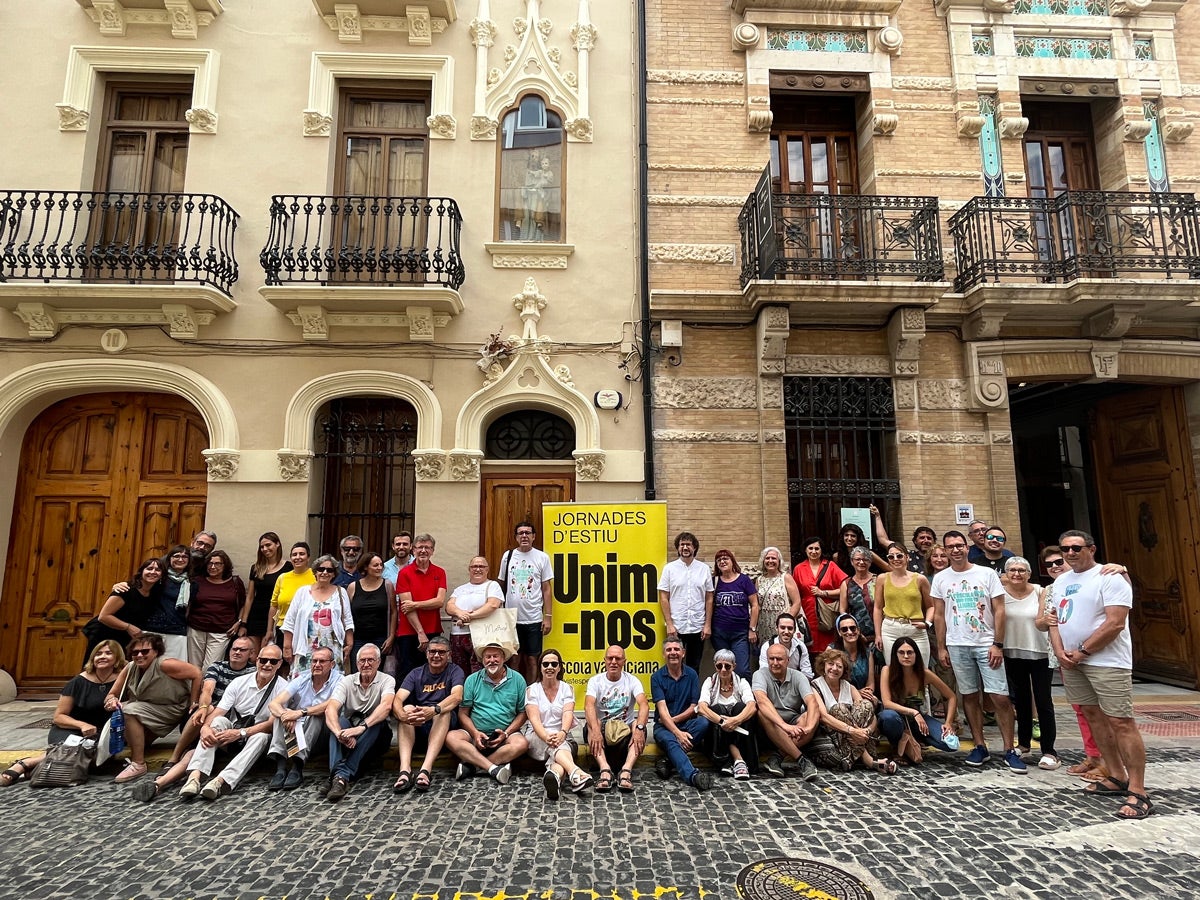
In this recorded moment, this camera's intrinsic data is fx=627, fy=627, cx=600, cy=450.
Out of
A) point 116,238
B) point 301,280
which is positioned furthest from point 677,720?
point 116,238

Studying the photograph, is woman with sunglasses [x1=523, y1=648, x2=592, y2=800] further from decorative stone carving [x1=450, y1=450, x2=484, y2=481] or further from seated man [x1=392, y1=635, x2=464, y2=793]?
decorative stone carving [x1=450, y1=450, x2=484, y2=481]

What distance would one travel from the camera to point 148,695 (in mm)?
5449

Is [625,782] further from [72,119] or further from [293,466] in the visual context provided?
[72,119]

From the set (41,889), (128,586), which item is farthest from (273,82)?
(41,889)

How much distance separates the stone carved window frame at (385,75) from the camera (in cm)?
855

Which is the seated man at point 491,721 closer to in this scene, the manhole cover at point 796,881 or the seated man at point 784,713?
the seated man at point 784,713

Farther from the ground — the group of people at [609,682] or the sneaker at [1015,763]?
the group of people at [609,682]

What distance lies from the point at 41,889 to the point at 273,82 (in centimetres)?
915

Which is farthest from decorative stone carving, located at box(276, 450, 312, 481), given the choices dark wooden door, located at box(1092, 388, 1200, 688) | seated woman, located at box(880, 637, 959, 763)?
dark wooden door, located at box(1092, 388, 1200, 688)

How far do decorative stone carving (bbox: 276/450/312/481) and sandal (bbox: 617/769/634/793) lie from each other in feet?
17.4

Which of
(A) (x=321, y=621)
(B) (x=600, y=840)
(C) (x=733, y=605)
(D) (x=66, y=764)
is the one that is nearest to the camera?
(B) (x=600, y=840)

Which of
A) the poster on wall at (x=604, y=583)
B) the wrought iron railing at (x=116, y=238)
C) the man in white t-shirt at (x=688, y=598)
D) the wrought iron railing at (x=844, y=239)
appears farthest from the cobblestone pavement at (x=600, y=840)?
the wrought iron railing at (x=116, y=238)

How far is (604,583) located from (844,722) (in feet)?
9.12

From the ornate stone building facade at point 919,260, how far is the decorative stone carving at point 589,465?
0.79 m
